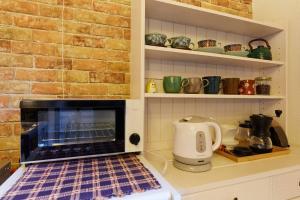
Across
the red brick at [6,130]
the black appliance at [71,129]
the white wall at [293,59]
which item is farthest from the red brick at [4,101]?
the white wall at [293,59]

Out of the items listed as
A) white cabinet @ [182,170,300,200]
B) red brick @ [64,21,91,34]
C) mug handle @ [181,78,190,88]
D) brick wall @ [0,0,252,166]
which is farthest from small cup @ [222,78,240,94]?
red brick @ [64,21,91,34]

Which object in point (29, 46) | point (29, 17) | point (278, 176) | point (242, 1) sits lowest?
point (278, 176)

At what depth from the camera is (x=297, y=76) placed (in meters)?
1.49

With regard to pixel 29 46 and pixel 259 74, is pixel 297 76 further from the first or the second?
pixel 29 46

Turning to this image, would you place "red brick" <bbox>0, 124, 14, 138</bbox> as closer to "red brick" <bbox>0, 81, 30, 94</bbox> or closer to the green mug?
"red brick" <bbox>0, 81, 30, 94</bbox>

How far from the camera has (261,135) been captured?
51.0 inches

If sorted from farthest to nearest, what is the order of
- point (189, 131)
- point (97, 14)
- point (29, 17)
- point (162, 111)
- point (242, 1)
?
1. point (242, 1)
2. point (162, 111)
3. point (97, 14)
4. point (29, 17)
5. point (189, 131)

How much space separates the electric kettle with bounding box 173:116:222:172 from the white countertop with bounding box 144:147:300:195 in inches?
1.6

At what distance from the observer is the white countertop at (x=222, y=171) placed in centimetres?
86

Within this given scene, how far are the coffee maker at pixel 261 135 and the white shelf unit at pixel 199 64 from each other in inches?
7.2

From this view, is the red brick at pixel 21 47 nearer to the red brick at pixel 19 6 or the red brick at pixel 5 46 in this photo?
the red brick at pixel 5 46

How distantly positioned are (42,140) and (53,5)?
76 centimetres

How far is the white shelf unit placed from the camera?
1227 mm

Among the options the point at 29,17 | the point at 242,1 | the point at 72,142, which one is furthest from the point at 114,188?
the point at 242,1
